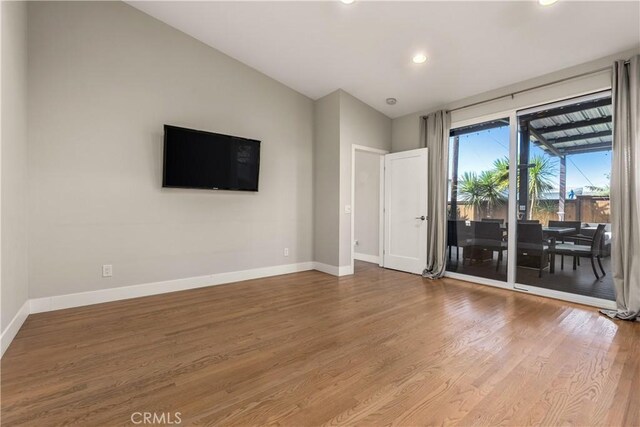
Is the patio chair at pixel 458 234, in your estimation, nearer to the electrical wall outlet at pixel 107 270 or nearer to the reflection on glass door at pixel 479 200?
the reflection on glass door at pixel 479 200

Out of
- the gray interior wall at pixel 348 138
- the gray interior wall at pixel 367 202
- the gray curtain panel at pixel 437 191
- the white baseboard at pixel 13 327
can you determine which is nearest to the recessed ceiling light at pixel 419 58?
the gray curtain panel at pixel 437 191

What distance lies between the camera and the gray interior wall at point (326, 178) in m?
4.81

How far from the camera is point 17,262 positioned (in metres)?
2.58

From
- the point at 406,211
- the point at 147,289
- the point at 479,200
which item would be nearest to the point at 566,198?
the point at 479,200

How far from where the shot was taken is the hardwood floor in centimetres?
159

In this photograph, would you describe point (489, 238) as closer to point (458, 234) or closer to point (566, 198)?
point (458, 234)

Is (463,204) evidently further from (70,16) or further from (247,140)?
(70,16)

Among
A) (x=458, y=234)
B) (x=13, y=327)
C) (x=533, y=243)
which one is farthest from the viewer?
(x=458, y=234)

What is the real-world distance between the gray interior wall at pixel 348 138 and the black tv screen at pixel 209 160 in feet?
4.63

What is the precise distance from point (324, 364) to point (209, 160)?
306 cm

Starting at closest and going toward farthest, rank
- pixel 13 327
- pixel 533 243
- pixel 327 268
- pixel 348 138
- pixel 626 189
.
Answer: pixel 13 327 → pixel 626 189 → pixel 533 243 → pixel 348 138 → pixel 327 268

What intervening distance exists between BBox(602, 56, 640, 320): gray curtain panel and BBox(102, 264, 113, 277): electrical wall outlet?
554 cm

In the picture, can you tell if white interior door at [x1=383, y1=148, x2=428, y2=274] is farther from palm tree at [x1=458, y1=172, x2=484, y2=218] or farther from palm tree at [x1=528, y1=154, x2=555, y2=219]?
palm tree at [x1=528, y1=154, x2=555, y2=219]

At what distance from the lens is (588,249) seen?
3.52 metres
